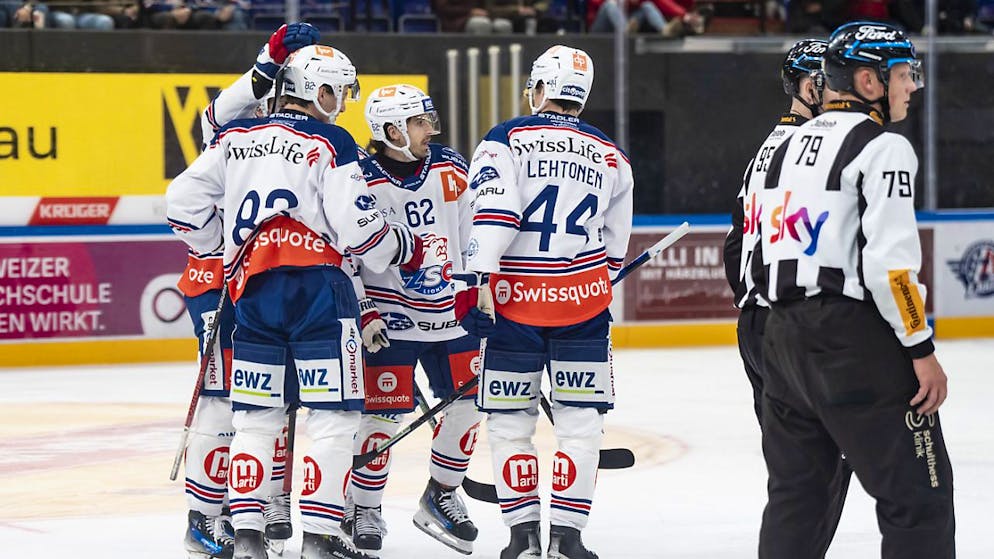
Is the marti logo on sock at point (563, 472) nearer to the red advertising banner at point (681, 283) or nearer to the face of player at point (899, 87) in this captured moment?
the face of player at point (899, 87)

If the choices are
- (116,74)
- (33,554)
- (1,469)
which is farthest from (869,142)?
(116,74)

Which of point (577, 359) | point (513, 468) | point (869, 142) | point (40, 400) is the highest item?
point (869, 142)

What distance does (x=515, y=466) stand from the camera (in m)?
3.74

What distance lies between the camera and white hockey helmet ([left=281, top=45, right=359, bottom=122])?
3.65 m

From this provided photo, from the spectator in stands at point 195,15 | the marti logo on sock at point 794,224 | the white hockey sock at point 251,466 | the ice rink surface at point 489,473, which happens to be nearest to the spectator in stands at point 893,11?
the ice rink surface at point 489,473

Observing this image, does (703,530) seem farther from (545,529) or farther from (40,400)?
(40,400)

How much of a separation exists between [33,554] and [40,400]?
10.7ft

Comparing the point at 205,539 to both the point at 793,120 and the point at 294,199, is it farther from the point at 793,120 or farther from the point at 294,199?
the point at 793,120

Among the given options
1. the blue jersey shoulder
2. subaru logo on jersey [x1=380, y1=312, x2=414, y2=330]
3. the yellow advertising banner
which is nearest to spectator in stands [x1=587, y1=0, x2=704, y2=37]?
the yellow advertising banner

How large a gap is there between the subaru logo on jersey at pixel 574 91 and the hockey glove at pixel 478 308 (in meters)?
0.51

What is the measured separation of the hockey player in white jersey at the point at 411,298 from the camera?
3994mm

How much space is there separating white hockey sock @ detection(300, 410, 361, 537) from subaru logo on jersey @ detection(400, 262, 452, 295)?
527 mm

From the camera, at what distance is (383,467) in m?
4.06

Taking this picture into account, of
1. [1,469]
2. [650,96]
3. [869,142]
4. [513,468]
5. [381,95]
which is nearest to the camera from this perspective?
[869,142]
